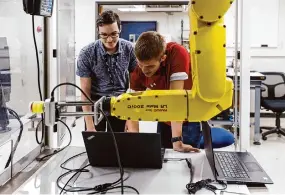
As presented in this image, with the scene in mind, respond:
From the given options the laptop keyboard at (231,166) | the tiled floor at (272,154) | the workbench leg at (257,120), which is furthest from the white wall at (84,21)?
the laptop keyboard at (231,166)

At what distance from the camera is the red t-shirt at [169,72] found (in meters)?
1.58

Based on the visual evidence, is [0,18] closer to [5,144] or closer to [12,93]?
[12,93]

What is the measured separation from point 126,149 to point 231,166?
1.39 feet

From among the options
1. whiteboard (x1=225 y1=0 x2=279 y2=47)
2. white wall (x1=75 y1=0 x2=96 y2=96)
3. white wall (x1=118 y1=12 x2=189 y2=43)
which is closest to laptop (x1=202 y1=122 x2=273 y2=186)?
white wall (x1=75 y1=0 x2=96 y2=96)

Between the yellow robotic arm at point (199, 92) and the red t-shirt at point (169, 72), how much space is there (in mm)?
550

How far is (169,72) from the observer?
1628 millimetres

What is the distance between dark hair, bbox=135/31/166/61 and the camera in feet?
4.39

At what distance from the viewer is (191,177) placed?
1.23m

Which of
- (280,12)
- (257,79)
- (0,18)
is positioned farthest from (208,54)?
(280,12)

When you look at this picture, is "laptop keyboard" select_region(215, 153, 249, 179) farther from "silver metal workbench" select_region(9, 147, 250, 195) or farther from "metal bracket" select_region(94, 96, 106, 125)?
"metal bracket" select_region(94, 96, 106, 125)

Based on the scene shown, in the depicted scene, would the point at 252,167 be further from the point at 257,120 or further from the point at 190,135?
the point at 257,120

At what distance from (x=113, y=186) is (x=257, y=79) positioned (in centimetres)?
360

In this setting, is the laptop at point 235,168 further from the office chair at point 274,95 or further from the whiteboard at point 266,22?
the whiteboard at point 266,22

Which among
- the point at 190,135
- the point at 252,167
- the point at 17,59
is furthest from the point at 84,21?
the point at 252,167
